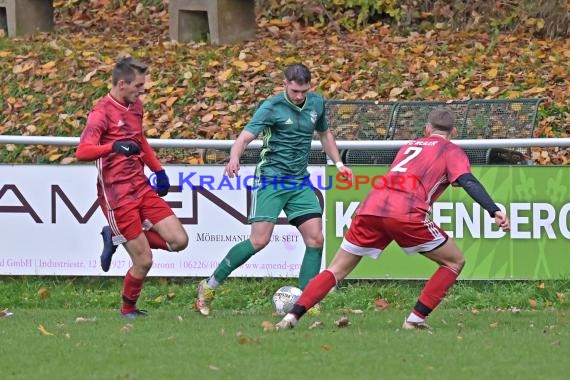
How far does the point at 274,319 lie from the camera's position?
10664 mm

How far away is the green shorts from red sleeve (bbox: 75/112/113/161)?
138 centimetres

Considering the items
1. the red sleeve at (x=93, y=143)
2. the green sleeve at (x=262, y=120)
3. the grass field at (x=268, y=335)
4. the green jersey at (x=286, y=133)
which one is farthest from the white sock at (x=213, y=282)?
the red sleeve at (x=93, y=143)

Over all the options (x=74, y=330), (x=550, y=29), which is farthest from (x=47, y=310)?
(x=550, y=29)

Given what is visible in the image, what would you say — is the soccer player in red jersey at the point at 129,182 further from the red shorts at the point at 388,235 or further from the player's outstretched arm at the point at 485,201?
the player's outstretched arm at the point at 485,201

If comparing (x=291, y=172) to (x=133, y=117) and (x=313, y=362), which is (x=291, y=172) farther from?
(x=313, y=362)

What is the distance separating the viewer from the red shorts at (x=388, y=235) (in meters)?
9.40

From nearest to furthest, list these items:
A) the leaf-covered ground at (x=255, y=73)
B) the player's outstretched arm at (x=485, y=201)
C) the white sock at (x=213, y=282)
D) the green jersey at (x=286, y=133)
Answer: the player's outstretched arm at (x=485, y=201)
the green jersey at (x=286, y=133)
the white sock at (x=213, y=282)
the leaf-covered ground at (x=255, y=73)

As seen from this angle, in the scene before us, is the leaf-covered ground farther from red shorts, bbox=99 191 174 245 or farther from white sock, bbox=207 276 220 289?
red shorts, bbox=99 191 174 245

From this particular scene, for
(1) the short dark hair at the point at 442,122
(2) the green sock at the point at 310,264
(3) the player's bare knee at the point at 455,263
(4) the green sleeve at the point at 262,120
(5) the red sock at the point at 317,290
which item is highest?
(1) the short dark hair at the point at 442,122

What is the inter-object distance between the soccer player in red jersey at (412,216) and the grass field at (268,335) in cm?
34

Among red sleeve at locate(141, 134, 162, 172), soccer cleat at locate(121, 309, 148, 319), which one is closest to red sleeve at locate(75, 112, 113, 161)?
red sleeve at locate(141, 134, 162, 172)

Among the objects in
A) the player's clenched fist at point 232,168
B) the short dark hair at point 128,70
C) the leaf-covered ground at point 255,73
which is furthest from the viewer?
the leaf-covered ground at point 255,73

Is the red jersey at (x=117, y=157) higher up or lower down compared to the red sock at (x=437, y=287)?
higher up

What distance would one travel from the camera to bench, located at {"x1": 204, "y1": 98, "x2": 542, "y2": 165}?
1275cm
